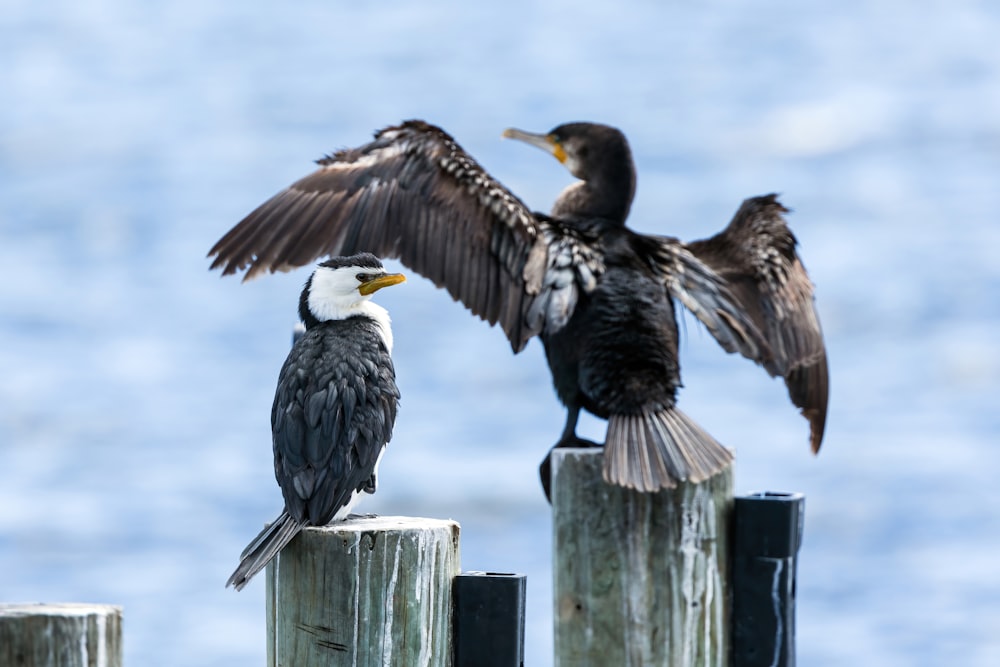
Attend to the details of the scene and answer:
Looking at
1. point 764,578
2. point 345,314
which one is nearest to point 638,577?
point 764,578

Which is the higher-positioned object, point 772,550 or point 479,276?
point 479,276

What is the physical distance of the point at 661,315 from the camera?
4879mm

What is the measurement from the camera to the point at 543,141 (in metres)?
6.03

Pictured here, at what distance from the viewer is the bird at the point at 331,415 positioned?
11.7 ft

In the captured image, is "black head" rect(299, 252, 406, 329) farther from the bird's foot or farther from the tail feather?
the bird's foot

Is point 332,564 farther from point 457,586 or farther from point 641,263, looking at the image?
point 641,263

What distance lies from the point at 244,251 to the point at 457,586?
2252 millimetres

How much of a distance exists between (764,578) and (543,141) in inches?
102

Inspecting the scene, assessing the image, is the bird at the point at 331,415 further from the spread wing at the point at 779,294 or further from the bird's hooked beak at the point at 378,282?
the spread wing at the point at 779,294

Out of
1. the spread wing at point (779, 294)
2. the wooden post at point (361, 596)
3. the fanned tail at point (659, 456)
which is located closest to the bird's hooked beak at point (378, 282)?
the fanned tail at point (659, 456)

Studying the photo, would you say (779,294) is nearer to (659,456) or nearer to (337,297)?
(659,456)

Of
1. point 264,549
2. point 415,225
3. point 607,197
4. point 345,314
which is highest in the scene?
point 607,197

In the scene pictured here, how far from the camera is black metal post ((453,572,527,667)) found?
3254 mm

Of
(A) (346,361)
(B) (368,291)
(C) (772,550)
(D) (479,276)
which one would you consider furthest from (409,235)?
(C) (772,550)
